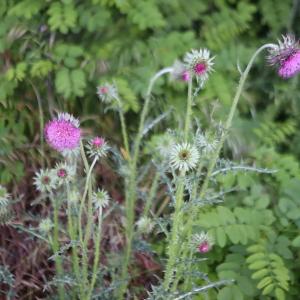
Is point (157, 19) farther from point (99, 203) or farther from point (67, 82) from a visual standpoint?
point (99, 203)

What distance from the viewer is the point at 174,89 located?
9.49 feet

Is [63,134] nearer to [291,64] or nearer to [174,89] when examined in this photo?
[291,64]

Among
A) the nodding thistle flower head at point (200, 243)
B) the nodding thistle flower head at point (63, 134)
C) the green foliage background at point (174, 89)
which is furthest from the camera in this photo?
the green foliage background at point (174, 89)

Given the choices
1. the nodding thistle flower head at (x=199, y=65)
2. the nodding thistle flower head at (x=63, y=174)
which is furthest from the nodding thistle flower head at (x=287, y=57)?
the nodding thistle flower head at (x=63, y=174)

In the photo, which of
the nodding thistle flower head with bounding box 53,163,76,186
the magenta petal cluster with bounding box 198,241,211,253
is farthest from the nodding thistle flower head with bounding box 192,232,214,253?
the nodding thistle flower head with bounding box 53,163,76,186

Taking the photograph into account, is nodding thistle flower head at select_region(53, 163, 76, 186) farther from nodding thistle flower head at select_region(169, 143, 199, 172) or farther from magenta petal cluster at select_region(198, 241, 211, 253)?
magenta petal cluster at select_region(198, 241, 211, 253)

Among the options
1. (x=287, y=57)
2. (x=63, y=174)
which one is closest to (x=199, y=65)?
(x=287, y=57)

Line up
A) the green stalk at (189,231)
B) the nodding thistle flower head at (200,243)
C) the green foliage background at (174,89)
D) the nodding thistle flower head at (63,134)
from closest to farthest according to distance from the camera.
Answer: the nodding thistle flower head at (63,134) → the green stalk at (189,231) → the nodding thistle flower head at (200,243) → the green foliage background at (174,89)

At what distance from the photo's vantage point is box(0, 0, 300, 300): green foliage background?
85.2 inches

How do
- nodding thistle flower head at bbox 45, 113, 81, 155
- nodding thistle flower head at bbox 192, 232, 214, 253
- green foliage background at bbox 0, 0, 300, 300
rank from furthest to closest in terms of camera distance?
green foliage background at bbox 0, 0, 300, 300, nodding thistle flower head at bbox 192, 232, 214, 253, nodding thistle flower head at bbox 45, 113, 81, 155

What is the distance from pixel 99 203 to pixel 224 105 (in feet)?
4.08

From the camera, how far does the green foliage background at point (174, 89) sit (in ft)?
7.10

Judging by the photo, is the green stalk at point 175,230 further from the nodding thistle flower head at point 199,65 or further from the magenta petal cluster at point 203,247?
the nodding thistle flower head at point 199,65

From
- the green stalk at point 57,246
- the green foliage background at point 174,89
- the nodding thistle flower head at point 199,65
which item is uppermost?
the green foliage background at point 174,89
